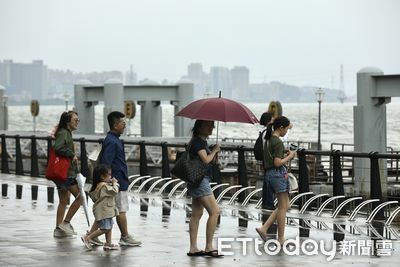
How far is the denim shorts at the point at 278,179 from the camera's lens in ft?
48.2

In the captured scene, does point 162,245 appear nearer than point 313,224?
Yes

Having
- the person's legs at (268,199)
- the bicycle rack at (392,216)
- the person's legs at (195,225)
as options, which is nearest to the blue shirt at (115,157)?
the person's legs at (195,225)

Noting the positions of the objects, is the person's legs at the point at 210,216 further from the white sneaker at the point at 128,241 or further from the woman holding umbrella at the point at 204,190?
the white sneaker at the point at 128,241

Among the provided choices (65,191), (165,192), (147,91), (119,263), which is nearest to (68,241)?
(65,191)

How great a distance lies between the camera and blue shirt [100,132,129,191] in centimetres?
1470

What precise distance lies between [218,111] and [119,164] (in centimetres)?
191

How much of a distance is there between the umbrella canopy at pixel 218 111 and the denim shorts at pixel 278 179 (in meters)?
1.21

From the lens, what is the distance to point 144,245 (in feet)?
49.0

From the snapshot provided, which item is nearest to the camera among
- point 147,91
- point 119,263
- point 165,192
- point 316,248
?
point 119,263

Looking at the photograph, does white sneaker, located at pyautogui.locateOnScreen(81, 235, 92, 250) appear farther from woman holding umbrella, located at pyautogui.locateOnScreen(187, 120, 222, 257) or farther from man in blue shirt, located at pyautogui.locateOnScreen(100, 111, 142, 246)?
woman holding umbrella, located at pyautogui.locateOnScreen(187, 120, 222, 257)

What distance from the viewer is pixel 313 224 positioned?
1666cm

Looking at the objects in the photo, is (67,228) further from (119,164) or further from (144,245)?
(119,164)

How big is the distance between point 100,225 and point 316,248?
9.09 feet

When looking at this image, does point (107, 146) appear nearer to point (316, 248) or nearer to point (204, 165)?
point (204, 165)
